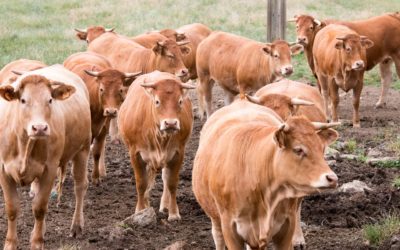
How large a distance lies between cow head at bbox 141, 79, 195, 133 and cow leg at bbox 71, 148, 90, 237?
37.9 inches

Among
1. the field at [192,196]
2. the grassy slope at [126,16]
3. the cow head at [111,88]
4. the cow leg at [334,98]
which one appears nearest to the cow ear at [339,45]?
the cow leg at [334,98]

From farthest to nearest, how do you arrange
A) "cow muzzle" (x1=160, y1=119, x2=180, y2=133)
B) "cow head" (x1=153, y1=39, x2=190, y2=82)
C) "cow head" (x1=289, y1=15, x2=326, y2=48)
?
1. "cow head" (x1=289, y1=15, x2=326, y2=48)
2. "cow head" (x1=153, y1=39, x2=190, y2=82)
3. "cow muzzle" (x1=160, y1=119, x2=180, y2=133)

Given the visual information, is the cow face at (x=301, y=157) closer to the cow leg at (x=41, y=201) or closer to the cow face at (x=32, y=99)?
the cow face at (x=32, y=99)

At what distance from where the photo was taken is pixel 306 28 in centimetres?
1825

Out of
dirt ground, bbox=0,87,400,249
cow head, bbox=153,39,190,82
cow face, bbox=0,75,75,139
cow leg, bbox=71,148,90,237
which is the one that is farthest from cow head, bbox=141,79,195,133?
cow head, bbox=153,39,190,82

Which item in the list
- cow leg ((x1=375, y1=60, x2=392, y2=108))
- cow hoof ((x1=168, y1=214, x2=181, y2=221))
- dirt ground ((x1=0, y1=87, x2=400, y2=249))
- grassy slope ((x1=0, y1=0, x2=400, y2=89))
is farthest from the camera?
grassy slope ((x1=0, y1=0, x2=400, y2=89))

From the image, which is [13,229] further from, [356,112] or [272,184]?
[356,112]

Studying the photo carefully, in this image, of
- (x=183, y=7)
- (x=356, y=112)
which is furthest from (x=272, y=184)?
(x=183, y=7)

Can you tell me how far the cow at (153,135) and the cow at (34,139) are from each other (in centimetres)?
97

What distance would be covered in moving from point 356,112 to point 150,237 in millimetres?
7009

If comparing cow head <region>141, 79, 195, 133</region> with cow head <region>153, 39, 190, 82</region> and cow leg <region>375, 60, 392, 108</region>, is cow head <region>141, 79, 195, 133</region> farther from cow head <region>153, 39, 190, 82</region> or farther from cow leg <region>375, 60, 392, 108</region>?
cow leg <region>375, 60, 392, 108</region>

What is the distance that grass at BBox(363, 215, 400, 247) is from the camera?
28.8 ft

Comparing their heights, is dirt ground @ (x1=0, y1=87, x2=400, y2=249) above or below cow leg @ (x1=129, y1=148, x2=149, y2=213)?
below

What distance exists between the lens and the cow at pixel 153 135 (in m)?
10.0
